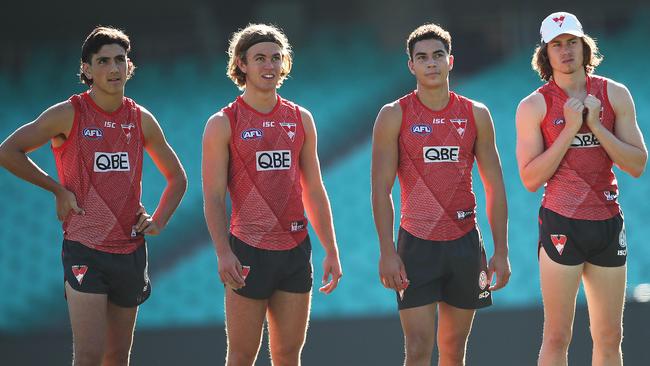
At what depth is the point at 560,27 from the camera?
4.53 metres

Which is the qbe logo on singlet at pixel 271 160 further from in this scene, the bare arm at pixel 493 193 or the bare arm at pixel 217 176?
the bare arm at pixel 493 193

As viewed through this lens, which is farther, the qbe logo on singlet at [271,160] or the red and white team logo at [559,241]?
the red and white team logo at [559,241]

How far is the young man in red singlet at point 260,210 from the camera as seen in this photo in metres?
4.26

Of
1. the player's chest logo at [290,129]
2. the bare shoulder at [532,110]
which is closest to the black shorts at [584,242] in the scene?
the bare shoulder at [532,110]

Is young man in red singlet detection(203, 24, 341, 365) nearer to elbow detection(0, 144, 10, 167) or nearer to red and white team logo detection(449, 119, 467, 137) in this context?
red and white team logo detection(449, 119, 467, 137)

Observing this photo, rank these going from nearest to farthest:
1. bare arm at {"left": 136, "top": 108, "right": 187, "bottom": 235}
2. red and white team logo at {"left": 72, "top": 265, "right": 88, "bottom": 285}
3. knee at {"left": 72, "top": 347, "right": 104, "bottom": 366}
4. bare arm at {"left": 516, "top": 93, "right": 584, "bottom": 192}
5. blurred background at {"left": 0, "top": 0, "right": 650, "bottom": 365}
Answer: knee at {"left": 72, "top": 347, "right": 104, "bottom": 366}
red and white team logo at {"left": 72, "top": 265, "right": 88, "bottom": 285}
bare arm at {"left": 516, "top": 93, "right": 584, "bottom": 192}
bare arm at {"left": 136, "top": 108, "right": 187, "bottom": 235}
blurred background at {"left": 0, "top": 0, "right": 650, "bottom": 365}

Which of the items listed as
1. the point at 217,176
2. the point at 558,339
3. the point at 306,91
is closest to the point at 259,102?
the point at 217,176

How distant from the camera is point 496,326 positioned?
6918 millimetres

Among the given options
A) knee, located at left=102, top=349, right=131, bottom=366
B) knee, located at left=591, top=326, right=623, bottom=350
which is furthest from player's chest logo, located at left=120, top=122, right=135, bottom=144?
knee, located at left=591, top=326, right=623, bottom=350

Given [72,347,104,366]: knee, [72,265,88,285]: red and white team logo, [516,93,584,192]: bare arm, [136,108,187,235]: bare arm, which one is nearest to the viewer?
[72,347,104,366]: knee

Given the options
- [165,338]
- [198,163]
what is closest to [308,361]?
[165,338]

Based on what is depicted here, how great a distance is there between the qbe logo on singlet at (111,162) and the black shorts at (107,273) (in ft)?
1.12

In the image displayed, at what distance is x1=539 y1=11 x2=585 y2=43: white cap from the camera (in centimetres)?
451

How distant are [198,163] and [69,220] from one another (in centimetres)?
338
